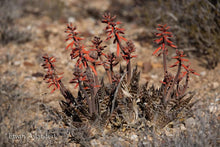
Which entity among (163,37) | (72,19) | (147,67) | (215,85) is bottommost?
(215,85)

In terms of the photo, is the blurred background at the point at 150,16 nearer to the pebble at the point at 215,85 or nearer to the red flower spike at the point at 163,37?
the pebble at the point at 215,85

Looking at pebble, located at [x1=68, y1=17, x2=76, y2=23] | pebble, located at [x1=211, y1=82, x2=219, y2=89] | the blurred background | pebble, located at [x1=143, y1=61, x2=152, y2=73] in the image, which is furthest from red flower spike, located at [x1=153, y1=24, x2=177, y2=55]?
pebble, located at [x1=68, y1=17, x2=76, y2=23]

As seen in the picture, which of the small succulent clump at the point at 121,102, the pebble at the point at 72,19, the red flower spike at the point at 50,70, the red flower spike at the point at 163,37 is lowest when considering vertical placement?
the small succulent clump at the point at 121,102

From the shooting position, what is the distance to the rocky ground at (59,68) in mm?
3017

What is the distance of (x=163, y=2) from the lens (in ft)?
17.6

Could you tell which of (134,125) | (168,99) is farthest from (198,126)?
(134,125)

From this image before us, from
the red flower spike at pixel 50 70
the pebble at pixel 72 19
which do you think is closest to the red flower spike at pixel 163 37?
the red flower spike at pixel 50 70

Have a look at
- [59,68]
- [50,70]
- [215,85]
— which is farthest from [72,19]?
[50,70]

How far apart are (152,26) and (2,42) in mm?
3136

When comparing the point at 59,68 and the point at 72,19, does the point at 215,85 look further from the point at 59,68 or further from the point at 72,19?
the point at 72,19

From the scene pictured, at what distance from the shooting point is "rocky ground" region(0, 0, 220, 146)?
3017 millimetres

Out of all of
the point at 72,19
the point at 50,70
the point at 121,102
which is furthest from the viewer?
the point at 72,19

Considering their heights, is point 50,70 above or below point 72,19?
below

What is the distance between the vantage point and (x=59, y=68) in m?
4.66
